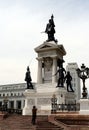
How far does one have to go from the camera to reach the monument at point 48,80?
98.3 feet

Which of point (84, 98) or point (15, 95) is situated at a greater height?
point (15, 95)

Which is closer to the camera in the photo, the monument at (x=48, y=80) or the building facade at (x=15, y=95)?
the monument at (x=48, y=80)

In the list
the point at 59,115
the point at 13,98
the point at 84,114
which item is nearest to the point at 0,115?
the point at 59,115

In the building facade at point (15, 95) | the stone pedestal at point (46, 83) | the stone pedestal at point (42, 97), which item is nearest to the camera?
the stone pedestal at point (42, 97)

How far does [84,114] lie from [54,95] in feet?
25.9

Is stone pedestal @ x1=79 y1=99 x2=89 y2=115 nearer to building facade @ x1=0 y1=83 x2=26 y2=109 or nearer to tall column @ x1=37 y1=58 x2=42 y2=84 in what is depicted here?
tall column @ x1=37 y1=58 x2=42 y2=84

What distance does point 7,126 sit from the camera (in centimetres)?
→ 2203

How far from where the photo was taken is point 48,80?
32344 mm

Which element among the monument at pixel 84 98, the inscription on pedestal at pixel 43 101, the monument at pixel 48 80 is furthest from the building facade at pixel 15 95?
the monument at pixel 84 98

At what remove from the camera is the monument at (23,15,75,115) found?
1180 inches

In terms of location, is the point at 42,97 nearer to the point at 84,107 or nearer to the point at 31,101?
the point at 31,101

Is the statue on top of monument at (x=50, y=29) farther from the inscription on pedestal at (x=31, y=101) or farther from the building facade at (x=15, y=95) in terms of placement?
the building facade at (x=15, y=95)

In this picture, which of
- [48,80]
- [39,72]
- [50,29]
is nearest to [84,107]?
[48,80]

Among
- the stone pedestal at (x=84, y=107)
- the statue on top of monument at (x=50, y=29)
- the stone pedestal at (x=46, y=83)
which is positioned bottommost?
the stone pedestal at (x=84, y=107)
